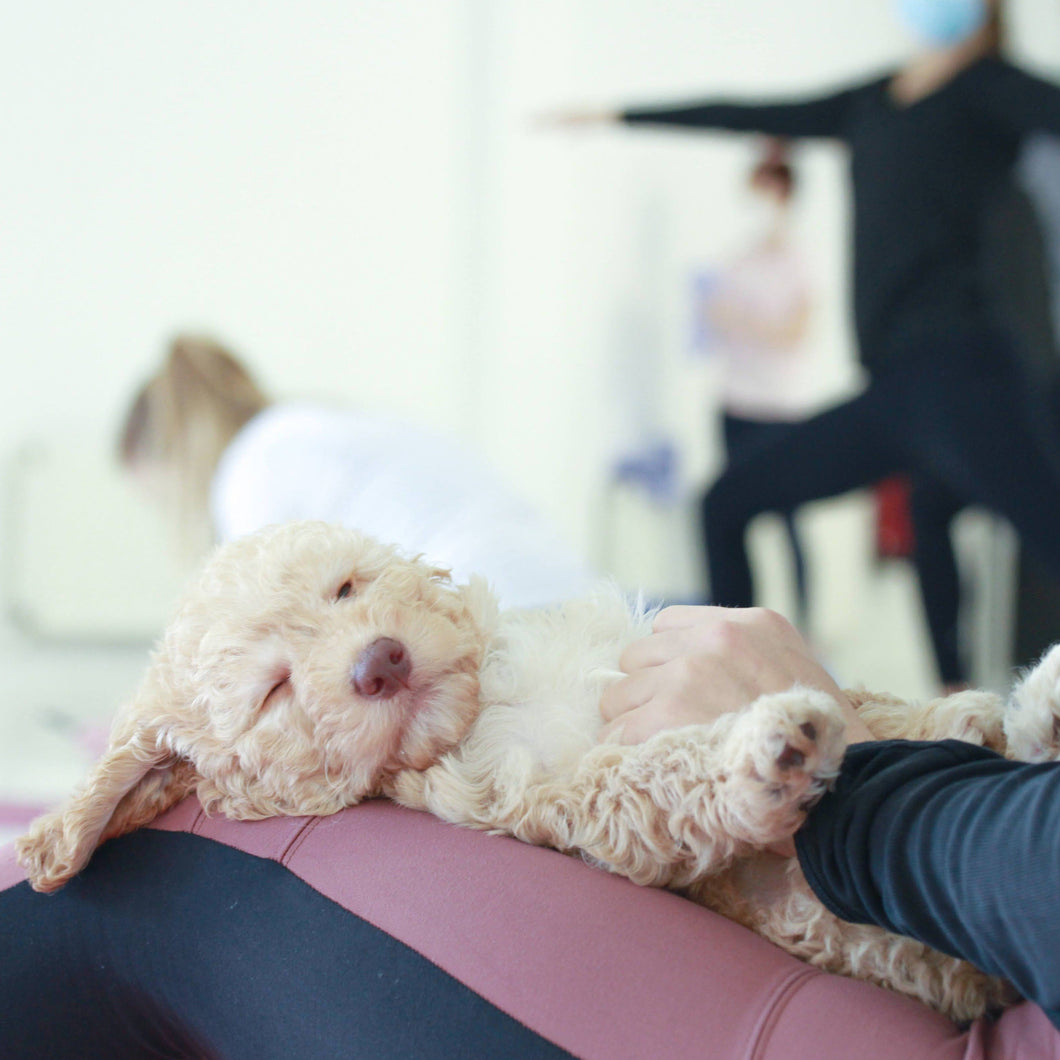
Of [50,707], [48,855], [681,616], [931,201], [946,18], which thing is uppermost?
[946,18]

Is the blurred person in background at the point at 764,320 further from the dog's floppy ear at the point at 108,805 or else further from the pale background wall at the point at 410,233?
the dog's floppy ear at the point at 108,805

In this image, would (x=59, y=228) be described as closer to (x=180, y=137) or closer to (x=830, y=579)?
(x=180, y=137)

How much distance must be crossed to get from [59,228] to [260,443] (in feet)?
9.37

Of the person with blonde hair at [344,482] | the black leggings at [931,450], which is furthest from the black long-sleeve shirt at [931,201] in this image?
the person with blonde hair at [344,482]

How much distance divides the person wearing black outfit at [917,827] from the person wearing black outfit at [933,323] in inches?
65.6

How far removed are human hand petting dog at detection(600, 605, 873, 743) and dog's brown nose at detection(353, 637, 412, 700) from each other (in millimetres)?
199

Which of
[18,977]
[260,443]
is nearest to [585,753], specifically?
[18,977]

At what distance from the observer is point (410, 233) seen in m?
4.90

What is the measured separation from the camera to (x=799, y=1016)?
75 centimetres

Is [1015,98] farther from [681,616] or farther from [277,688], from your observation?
[277,688]

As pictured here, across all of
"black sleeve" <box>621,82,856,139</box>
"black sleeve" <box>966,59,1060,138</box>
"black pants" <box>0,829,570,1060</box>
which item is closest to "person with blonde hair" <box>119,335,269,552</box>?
A: "black sleeve" <box>621,82,856,139</box>

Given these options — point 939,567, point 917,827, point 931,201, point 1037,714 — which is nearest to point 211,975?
point 917,827

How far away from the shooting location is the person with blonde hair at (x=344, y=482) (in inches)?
71.8

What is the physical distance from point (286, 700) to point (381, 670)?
0.11m
